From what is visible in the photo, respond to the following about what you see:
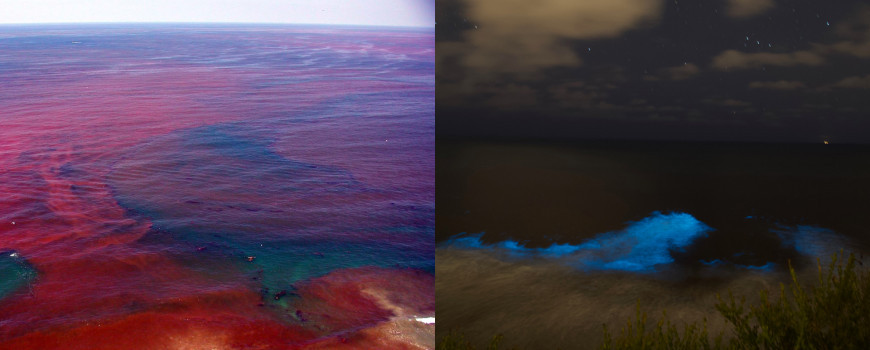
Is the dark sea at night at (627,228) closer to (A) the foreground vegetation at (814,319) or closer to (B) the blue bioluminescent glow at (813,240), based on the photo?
(B) the blue bioluminescent glow at (813,240)

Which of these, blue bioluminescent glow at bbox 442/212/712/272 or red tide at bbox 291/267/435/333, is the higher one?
blue bioluminescent glow at bbox 442/212/712/272

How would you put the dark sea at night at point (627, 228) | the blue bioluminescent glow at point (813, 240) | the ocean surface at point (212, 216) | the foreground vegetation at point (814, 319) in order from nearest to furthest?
the foreground vegetation at point (814, 319) < the blue bioluminescent glow at point (813, 240) < the dark sea at night at point (627, 228) < the ocean surface at point (212, 216)

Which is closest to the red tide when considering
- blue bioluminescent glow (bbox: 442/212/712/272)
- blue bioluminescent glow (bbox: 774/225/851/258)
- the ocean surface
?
the ocean surface

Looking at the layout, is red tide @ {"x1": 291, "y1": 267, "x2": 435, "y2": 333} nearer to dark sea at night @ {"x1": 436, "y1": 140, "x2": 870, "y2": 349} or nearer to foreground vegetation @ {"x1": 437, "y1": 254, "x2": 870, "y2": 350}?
dark sea at night @ {"x1": 436, "y1": 140, "x2": 870, "y2": 349}

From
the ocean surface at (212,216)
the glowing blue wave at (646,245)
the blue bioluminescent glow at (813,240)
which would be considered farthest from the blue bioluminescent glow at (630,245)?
the ocean surface at (212,216)

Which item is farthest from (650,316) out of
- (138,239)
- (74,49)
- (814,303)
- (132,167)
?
(74,49)

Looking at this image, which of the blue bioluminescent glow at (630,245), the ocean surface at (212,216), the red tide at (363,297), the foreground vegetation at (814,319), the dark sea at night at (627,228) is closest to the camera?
the foreground vegetation at (814,319)

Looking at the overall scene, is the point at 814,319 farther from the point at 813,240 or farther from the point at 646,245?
the point at 646,245

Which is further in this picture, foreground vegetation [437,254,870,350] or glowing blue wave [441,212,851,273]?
glowing blue wave [441,212,851,273]
